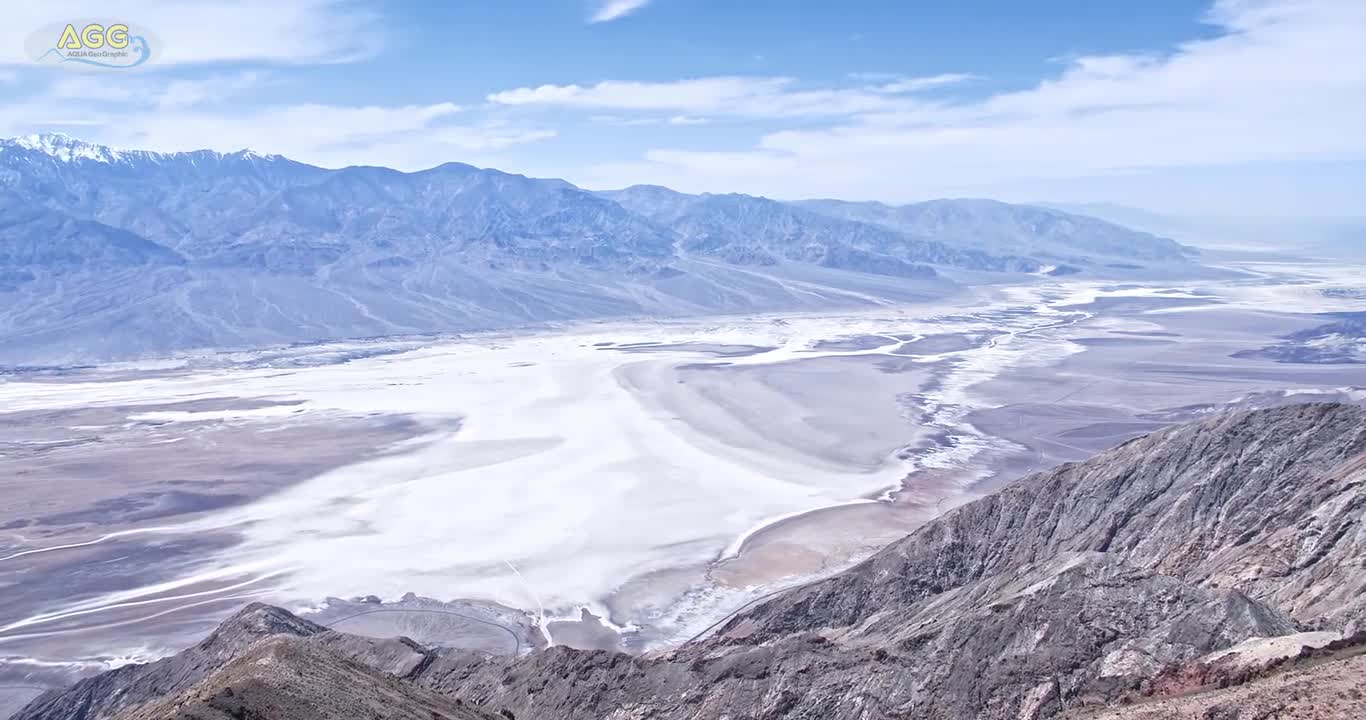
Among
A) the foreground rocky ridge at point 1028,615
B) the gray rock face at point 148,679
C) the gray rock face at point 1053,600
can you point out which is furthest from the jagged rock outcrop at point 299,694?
the gray rock face at point 148,679

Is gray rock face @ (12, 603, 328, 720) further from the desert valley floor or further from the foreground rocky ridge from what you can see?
the desert valley floor

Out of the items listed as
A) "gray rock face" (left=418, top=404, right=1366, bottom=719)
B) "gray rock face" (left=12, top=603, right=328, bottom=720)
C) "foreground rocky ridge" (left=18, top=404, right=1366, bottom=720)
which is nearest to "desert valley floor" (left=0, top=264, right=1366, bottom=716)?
"gray rock face" (left=12, top=603, right=328, bottom=720)

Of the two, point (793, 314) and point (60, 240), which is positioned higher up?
point (60, 240)

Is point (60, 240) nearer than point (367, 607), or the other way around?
point (367, 607)

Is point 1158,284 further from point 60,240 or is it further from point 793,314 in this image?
point 60,240

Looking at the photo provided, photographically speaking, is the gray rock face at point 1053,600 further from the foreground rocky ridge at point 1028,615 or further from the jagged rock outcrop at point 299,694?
the jagged rock outcrop at point 299,694

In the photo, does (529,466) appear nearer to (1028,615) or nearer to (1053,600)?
(1028,615)

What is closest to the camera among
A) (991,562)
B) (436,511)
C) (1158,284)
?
(991,562)

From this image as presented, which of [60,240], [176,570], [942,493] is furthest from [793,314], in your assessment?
[60,240]

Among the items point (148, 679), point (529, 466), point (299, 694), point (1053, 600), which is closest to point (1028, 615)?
point (1053, 600)
